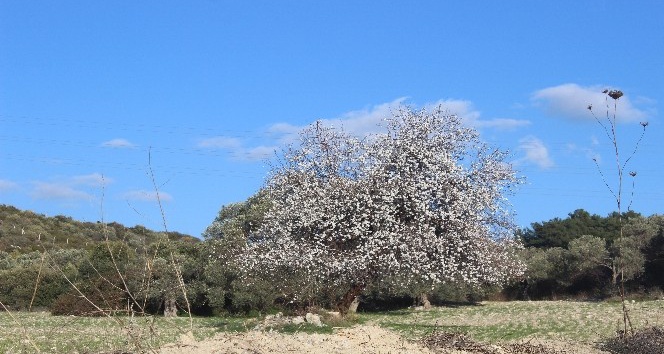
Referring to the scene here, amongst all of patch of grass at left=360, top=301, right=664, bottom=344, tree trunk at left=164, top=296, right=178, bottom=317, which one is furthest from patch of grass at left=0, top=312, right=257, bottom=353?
patch of grass at left=360, top=301, right=664, bottom=344

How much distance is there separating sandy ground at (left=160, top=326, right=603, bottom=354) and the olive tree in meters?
10.1

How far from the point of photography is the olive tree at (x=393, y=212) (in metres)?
24.3

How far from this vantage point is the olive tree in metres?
24.3

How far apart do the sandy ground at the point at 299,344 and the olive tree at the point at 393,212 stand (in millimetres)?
10097

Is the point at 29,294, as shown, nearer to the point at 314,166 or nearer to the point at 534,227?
the point at 314,166

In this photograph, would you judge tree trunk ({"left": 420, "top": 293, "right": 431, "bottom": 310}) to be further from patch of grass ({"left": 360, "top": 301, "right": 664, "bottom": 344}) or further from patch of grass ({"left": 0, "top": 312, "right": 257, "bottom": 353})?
patch of grass ({"left": 0, "top": 312, "right": 257, "bottom": 353})

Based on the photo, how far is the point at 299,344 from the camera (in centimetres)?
1182

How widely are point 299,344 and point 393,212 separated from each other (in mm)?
13106

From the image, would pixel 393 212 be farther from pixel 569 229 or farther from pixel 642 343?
pixel 569 229

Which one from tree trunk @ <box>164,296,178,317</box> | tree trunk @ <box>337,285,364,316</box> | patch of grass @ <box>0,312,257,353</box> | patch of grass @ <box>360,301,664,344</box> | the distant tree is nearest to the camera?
patch of grass @ <box>0,312,257,353</box>

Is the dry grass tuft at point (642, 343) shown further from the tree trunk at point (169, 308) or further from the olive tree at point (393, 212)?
the tree trunk at point (169, 308)

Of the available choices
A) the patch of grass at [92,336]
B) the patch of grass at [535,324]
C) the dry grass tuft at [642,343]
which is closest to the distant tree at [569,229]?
the patch of grass at [535,324]

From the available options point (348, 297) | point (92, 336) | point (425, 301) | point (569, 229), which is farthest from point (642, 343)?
point (569, 229)

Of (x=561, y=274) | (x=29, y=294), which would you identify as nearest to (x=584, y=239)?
(x=561, y=274)
